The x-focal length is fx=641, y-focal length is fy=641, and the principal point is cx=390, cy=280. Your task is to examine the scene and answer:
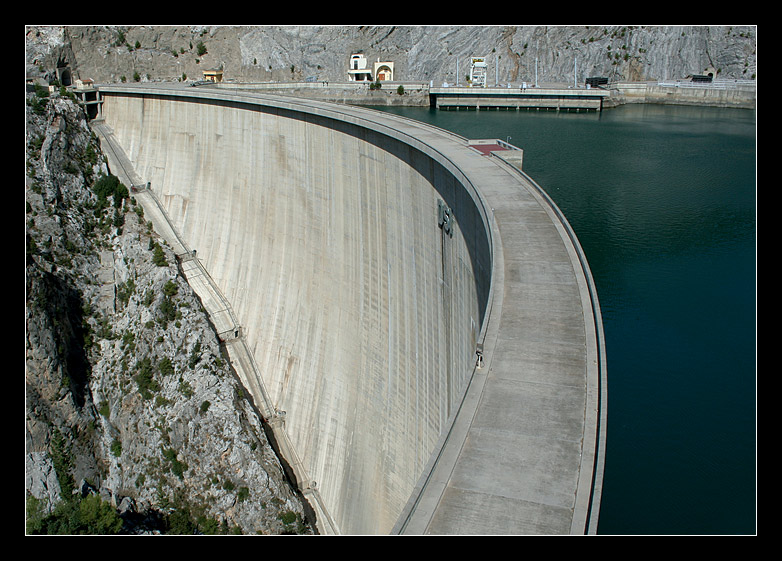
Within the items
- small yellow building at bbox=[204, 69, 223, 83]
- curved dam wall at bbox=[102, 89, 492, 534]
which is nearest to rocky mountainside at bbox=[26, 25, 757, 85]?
small yellow building at bbox=[204, 69, 223, 83]

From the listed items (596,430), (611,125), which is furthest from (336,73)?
(596,430)

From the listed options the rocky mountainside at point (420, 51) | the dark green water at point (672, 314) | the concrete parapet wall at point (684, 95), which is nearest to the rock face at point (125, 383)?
the dark green water at point (672, 314)

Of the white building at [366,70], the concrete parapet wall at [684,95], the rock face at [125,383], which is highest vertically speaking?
the white building at [366,70]

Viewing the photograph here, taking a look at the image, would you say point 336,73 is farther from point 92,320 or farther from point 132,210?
point 92,320

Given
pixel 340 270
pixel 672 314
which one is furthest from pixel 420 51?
pixel 672 314

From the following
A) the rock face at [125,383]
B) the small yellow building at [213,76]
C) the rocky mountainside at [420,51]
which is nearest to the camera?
the rock face at [125,383]

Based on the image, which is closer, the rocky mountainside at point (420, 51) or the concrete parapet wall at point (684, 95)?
→ the concrete parapet wall at point (684, 95)

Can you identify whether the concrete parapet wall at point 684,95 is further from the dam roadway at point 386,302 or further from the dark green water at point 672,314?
the dam roadway at point 386,302
